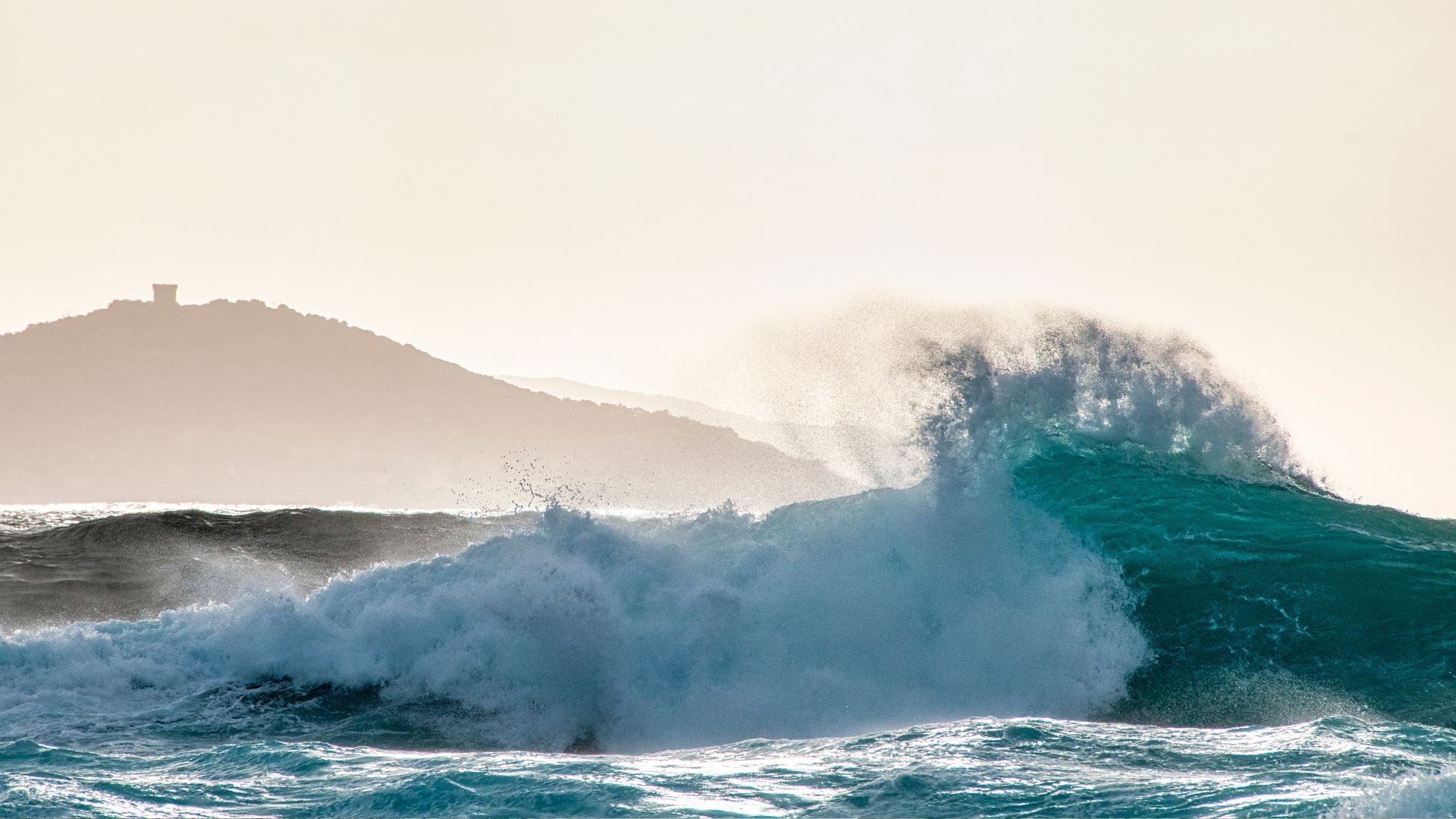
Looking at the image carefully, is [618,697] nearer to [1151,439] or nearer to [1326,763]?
[1326,763]

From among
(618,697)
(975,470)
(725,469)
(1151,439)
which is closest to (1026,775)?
(618,697)

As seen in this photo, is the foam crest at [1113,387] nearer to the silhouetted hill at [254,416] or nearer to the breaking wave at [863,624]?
the breaking wave at [863,624]

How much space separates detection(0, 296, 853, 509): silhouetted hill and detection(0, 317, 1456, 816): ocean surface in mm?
94155

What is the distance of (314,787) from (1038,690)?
687cm

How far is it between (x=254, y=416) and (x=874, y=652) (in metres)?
133

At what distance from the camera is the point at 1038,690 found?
12094mm

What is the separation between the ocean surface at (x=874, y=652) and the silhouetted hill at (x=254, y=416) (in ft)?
309

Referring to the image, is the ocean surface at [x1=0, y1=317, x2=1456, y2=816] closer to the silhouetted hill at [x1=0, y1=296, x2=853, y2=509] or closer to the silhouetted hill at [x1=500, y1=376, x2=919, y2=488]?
the silhouetted hill at [x1=500, y1=376, x2=919, y2=488]

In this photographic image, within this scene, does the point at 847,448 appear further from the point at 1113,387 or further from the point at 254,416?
the point at 254,416

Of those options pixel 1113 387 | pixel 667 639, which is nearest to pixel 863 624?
pixel 667 639

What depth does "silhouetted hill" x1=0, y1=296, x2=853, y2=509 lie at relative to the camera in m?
122

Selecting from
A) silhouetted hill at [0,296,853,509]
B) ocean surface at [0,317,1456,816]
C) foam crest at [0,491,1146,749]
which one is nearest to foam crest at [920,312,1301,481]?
ocean surface at [0,317,1456,816]

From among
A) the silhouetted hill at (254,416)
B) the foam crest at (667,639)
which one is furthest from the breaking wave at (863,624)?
the silhouetted hill at (254,416)

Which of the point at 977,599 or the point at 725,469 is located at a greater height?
the point at 725,469
